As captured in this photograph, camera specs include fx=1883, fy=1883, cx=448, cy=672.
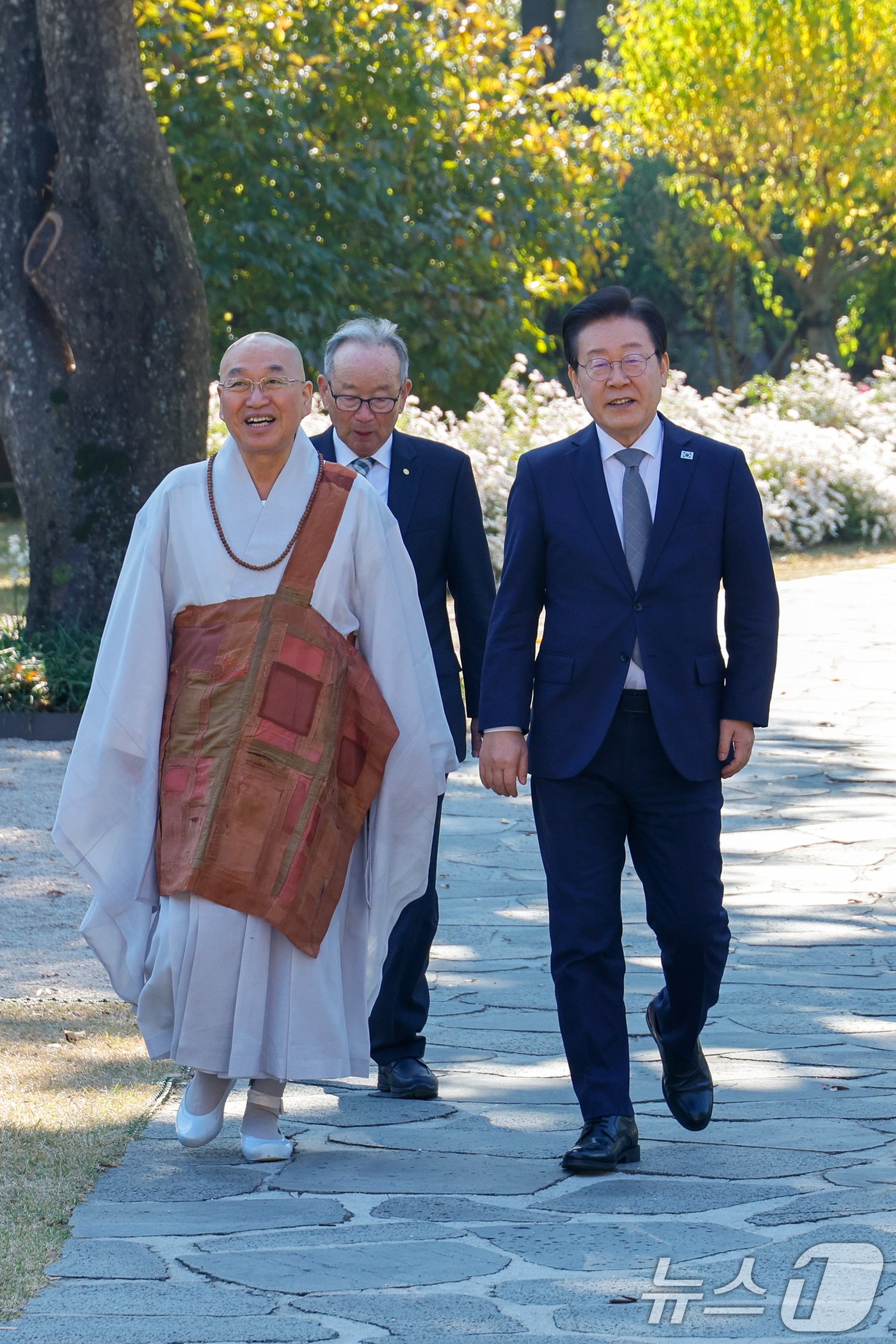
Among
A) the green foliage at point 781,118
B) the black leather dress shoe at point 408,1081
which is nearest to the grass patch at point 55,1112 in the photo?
the black leather dress shoe at point 408,1081

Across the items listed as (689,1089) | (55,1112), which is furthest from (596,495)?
(55,1112)

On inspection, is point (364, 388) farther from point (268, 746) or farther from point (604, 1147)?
point (604, 1147)

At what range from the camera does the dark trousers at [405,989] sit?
4938mm

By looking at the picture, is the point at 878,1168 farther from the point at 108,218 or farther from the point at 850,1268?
the point at 108,218

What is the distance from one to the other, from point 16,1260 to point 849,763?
6193mm

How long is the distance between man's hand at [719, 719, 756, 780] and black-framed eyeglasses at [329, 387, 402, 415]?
50.8 inches

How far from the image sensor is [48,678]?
1026cm

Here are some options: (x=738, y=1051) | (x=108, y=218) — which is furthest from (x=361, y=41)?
(x=738, y=1051)

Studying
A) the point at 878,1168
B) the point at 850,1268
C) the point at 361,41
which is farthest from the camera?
the point at 361,41

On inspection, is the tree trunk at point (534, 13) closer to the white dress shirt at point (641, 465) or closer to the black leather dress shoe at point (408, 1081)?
the white dress shirt at point (641, 465)

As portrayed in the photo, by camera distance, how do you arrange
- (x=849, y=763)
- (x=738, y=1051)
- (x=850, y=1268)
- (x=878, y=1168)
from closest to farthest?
(x=850, y=1268)
(x=878, y=1168)
(x=738, y=1051)
(x=849, y=763)

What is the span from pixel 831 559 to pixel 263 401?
12.8 m

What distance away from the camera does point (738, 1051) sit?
16.9 feet

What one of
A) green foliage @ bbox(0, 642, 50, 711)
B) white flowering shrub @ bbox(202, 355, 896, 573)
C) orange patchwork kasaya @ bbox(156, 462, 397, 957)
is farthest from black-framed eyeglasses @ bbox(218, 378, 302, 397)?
white flowering shrub @ bbox(202, 355, 896, 573)
